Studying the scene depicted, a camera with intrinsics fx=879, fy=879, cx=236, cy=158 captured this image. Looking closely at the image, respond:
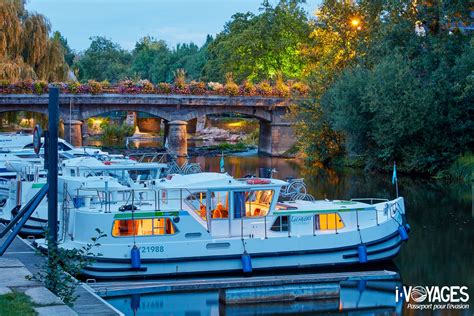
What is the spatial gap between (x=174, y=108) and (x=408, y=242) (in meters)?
36.6

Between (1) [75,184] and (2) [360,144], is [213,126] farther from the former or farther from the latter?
(1) [75,184]

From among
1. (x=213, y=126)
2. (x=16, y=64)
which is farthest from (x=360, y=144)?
(x=213, y=126)

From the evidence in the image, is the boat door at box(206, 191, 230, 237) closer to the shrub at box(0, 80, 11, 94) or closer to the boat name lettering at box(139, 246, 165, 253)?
the boat name lettering at box(139, 246, 165, 253)

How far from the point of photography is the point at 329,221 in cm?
2383

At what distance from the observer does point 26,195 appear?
28422mm

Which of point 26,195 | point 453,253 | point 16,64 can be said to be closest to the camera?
point 453,253

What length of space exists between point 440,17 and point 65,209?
3004 cm

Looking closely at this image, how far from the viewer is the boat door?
899 inches

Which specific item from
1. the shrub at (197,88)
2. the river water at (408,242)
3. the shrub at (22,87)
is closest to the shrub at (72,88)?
the shrub at (22,87)

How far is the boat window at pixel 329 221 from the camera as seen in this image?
77.7 feet

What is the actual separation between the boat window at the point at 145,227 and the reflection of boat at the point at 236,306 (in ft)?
9.22

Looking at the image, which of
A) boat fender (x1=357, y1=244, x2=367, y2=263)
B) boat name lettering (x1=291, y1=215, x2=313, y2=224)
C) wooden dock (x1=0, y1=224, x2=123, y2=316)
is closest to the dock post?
wooden dock (x1=0, y1=224, x2=123, y2=316)

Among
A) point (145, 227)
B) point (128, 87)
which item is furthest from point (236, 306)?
point (128, 87)

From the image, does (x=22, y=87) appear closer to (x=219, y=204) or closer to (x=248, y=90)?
(x=248, y=90)
